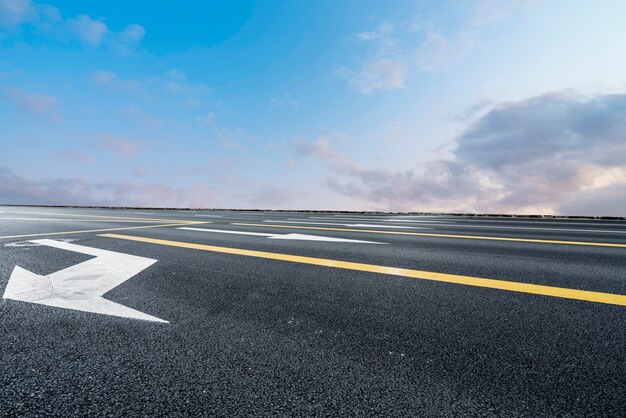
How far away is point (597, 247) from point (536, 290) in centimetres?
398

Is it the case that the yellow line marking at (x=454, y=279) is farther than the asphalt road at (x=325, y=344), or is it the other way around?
the yellow line marking at (x=454, y=279)

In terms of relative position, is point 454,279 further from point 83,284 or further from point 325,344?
point 83,284

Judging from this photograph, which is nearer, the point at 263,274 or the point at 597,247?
the point at 263,274

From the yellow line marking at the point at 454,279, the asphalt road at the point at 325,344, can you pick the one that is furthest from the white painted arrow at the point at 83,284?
the yellow line marking at the point at 454,279

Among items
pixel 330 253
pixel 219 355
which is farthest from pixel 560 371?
pixel 330 253

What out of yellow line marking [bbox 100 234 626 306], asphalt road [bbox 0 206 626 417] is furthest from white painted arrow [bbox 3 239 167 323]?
yellow line marking [bbox 100 234 626 306]

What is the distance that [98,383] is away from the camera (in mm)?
1370

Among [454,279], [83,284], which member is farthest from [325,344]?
[83,284]

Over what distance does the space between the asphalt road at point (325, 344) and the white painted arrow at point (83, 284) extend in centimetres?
5

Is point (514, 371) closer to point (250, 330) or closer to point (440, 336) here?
point (440, 336)

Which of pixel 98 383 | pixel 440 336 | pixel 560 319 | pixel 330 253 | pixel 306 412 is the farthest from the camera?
pixel 330 253

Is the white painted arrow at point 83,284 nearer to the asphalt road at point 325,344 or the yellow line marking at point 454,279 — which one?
the asphalt road at point 325,344

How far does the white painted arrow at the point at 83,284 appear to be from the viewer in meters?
2.31

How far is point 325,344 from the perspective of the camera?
1.74 metres
